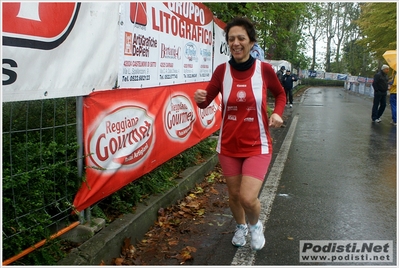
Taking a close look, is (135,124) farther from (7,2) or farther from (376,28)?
(376,28)

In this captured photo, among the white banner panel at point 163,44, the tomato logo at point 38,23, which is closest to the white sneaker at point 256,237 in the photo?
the white banner panel at point 163,44

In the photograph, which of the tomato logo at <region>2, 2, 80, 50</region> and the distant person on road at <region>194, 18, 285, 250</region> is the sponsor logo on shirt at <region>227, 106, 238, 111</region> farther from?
the tomato logo at <region>2, 2, 80, 50</region>

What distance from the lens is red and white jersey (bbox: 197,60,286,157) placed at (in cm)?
360

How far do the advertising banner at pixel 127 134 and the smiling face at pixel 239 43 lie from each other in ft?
4.08

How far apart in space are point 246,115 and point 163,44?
2005 millimetres

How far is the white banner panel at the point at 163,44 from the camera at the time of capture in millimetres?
4234

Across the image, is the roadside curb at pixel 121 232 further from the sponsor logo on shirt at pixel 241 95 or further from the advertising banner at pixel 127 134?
the sponsor logo on shirt at pixel 241 95

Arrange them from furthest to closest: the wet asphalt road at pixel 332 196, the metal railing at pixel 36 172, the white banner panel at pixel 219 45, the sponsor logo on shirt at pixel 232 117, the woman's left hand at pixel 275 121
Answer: the white banner panel at pixel 219 45
the wet asphalt road at pixel 332 196
the sponsor logo on shirt at pixel 232 117
the woman's left hand at pixel 275 121
the metal railing at pixel 36 172

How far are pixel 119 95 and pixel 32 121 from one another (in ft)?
3.03

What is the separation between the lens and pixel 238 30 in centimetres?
360

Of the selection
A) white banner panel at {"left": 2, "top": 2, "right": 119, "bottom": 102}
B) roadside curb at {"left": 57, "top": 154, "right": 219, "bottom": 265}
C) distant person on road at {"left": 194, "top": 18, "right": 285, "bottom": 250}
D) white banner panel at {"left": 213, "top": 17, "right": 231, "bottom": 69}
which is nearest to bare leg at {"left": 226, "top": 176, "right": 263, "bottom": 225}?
distant person on road at {"left": 194, "top": 18, "right": 285, "bottom": 250}

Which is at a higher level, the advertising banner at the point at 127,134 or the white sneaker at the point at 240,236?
the advertising banner at the point at 127,134

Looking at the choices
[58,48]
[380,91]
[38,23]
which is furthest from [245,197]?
[380,91]

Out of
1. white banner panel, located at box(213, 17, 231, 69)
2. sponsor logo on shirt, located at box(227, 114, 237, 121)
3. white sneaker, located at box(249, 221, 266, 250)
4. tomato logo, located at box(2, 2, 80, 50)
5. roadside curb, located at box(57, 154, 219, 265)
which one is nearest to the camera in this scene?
tomato logo, located at box(2, 2, 80, 50)
